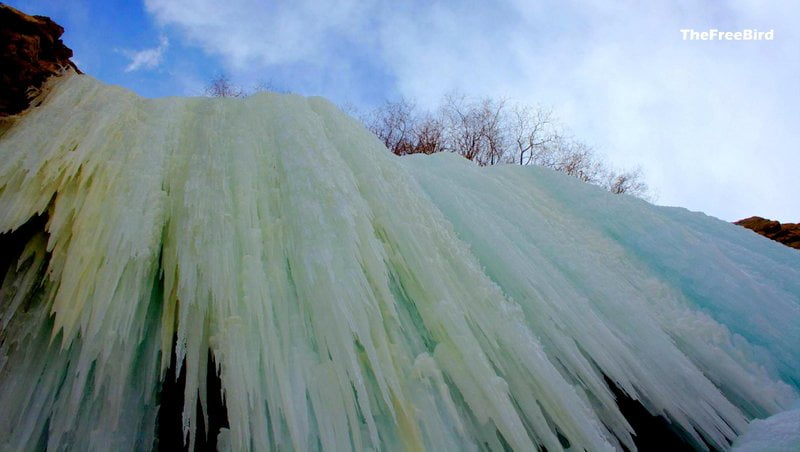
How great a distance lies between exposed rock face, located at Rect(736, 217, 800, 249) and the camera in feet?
24.1

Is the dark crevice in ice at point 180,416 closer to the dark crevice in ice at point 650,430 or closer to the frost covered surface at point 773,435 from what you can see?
the dark crevice in ice at point 650,430

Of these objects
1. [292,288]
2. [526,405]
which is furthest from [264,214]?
[526,405]

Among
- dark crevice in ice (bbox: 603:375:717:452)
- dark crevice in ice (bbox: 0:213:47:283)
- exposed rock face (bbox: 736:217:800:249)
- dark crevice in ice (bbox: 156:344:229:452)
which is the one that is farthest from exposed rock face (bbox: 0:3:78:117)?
exposed rock face (bbox: 736:217:800:249)

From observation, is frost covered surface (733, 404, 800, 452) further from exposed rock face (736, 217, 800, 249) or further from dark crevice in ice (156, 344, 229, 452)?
exposed rock face (736, 217, 800, 249)

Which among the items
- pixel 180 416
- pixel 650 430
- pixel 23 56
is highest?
pixel 23 56

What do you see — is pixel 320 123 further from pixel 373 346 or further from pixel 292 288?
pixel 373 346

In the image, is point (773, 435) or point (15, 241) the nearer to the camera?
point (773, 435)

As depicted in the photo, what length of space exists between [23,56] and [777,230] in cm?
1106

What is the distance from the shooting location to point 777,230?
24.8 feet

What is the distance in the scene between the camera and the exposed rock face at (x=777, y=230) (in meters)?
7.35

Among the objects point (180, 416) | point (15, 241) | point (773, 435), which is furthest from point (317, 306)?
point (773, 435)

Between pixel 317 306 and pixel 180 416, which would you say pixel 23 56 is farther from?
pixel 317 306

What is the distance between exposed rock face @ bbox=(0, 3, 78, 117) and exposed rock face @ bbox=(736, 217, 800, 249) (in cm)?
1056

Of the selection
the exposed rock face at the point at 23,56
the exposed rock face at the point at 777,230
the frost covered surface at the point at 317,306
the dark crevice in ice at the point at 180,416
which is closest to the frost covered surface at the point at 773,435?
the frost covered surface at the point at 317,306
